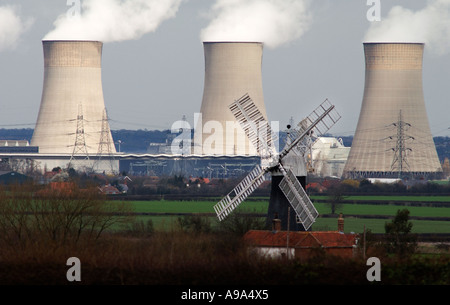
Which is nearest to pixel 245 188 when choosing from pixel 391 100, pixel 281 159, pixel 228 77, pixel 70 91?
pixel 281 159

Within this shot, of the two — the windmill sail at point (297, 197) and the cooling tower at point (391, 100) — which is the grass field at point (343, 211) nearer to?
the windmill sail at point (297, 197)

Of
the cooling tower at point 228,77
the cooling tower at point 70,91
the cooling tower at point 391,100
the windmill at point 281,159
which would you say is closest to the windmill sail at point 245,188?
the windmill at point 281,159

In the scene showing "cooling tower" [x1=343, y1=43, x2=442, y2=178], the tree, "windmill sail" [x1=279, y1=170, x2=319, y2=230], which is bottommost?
the tree

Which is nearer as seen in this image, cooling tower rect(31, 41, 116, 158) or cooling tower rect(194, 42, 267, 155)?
cooling tower rect(194, 42, 267, 155)

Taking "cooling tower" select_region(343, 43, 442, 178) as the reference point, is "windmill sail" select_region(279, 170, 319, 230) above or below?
below

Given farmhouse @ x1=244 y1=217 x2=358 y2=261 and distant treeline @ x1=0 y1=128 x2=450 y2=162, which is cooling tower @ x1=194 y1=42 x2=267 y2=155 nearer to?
farmhouse @ x1=244 y1=217 x2=358 y2=261

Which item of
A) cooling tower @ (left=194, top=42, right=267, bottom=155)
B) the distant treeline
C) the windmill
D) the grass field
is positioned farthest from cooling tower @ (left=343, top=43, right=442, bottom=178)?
the distant treeline
